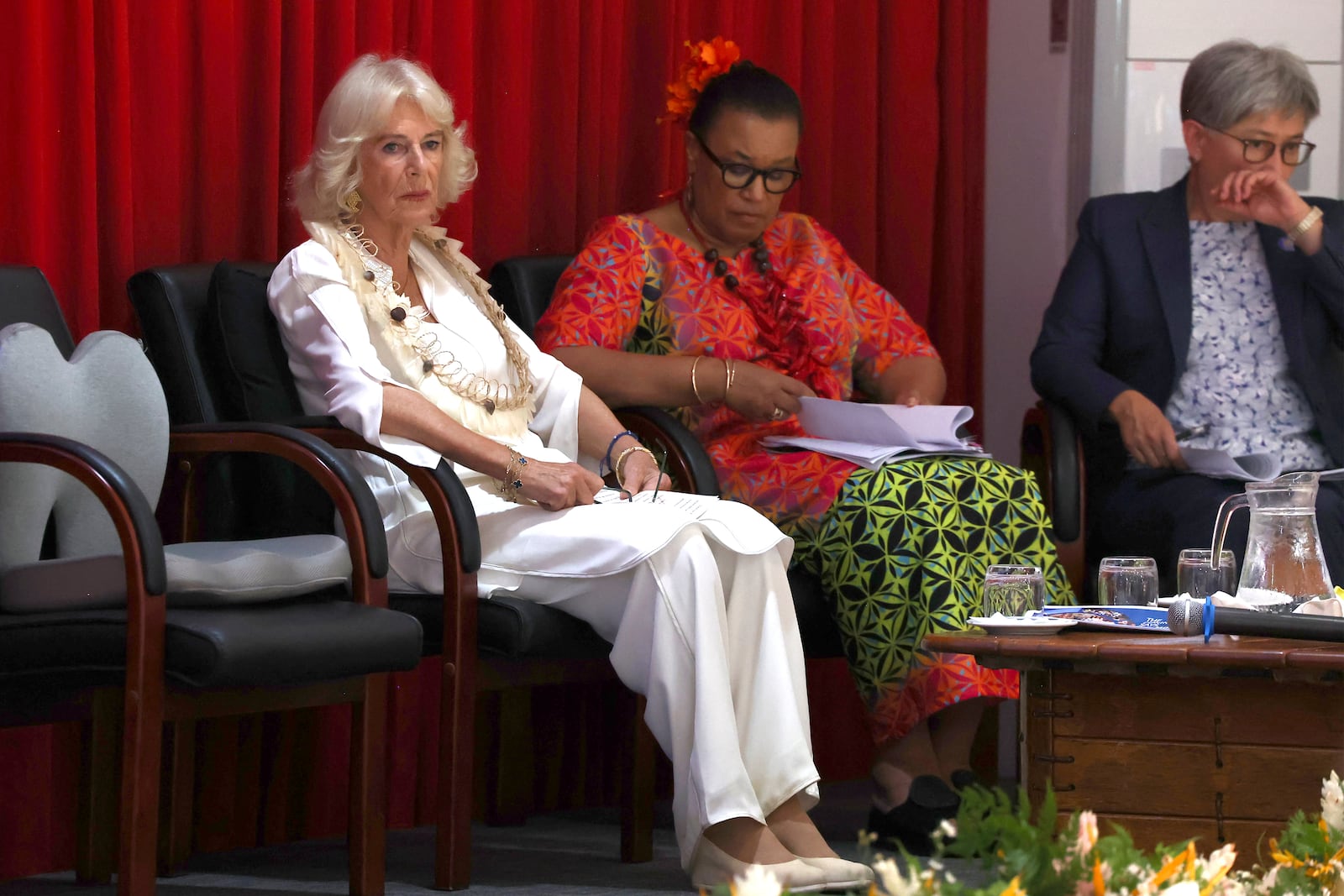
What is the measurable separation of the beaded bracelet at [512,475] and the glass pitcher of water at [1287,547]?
40.9 inches

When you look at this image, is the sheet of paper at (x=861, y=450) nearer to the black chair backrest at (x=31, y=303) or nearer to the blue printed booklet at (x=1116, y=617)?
Answer: the blue printed booklet at (x=1116, y=617)

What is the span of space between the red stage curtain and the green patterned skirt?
0.96 meters

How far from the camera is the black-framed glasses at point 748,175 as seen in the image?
3260 millimetres

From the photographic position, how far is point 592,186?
11.7 feet

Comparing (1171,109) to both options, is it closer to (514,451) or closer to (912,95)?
(912,95)

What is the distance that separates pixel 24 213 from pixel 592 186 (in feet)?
3.96

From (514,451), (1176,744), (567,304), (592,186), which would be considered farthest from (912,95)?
(1176,744)

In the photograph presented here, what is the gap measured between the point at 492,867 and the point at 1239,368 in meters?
1.74

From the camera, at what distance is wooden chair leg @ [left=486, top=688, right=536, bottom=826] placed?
3.34 m

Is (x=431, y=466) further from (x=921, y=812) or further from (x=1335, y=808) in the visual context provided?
A: (x=1335, y=808)

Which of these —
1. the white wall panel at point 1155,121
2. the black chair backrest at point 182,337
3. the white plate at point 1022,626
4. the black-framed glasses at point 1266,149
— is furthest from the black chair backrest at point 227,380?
the white wall panel at point 1155,121

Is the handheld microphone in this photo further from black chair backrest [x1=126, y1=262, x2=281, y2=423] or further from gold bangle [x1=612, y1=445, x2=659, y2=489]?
black chair backrest [x1=126, y1=262, x2=281, y2=423]

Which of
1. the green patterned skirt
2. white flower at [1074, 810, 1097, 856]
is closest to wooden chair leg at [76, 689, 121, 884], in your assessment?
the green patterned skirt

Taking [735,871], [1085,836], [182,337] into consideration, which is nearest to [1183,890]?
[1085,836]
